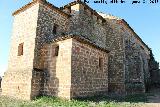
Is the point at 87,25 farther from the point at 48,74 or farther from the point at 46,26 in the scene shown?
the point at 48,74

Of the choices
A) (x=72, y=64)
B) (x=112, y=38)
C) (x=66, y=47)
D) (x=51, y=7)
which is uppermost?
(x=51, y=7)

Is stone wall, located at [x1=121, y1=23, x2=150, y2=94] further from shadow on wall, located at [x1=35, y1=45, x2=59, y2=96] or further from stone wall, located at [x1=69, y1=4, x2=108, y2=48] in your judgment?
shadow on wall, located at [x1=35, y1=45, x2=59, y2=96]

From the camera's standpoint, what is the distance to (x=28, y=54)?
11664 millimetres

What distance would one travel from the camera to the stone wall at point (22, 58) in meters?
11.0

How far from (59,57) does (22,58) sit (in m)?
2.69

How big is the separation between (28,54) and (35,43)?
819mm

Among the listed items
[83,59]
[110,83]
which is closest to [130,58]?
[110,83]

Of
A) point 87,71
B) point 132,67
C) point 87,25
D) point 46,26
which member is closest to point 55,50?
point 46,26

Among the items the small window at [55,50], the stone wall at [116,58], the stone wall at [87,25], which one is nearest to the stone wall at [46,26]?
the small window at [55,50]

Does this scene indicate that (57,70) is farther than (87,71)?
No

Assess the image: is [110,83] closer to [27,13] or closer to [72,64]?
[72,64]

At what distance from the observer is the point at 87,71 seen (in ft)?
37.4

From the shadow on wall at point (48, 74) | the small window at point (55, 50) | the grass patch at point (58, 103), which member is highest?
the small window at point (55, 50)

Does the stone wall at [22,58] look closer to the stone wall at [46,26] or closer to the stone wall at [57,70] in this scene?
the stone wall at [46,26]
